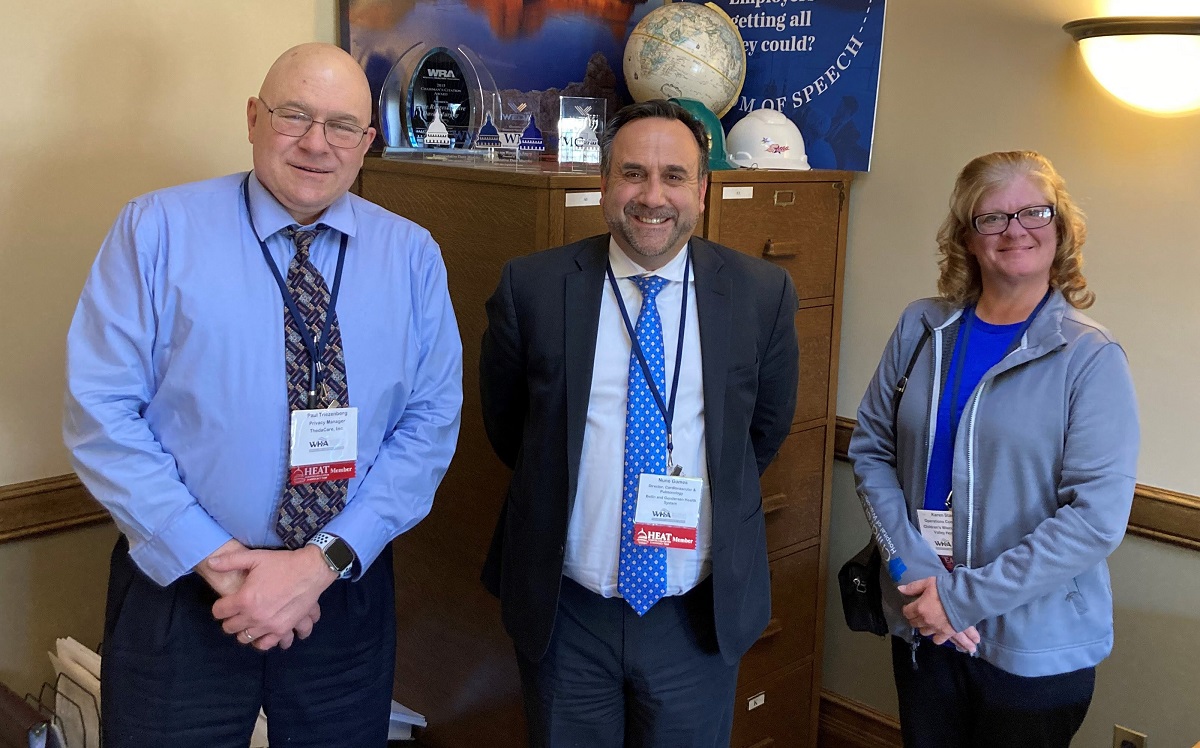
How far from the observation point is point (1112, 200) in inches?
98.2

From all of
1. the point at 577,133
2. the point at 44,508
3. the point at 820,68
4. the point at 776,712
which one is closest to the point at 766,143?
the point at 820,68

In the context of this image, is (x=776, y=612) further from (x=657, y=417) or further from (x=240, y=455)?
(x=240, y=455)

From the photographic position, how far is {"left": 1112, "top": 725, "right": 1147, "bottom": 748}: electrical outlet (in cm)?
256

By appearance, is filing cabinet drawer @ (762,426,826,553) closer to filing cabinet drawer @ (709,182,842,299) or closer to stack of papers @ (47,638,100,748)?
filing cabinet drawer @ (709,182,842,299)

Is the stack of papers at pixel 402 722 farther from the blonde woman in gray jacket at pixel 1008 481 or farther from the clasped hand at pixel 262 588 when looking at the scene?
the blonde woman in gray jacket at pixel 1008 481

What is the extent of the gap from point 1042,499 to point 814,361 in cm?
108

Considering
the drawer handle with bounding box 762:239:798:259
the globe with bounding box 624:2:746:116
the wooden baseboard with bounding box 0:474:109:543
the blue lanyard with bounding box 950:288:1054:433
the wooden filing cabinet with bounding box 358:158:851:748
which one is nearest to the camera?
the blue lanyard with bounding box 950:288:1054:433

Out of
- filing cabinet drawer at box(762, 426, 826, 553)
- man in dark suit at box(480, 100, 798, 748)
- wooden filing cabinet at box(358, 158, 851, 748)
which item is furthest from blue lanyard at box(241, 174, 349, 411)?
filing cabinet drawer at box(762, 426, 826, 553)

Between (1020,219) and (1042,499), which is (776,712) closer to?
(1042,499)

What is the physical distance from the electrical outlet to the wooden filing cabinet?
82 centimetres

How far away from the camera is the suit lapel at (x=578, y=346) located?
1804mm

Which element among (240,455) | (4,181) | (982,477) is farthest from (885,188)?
(4,181)

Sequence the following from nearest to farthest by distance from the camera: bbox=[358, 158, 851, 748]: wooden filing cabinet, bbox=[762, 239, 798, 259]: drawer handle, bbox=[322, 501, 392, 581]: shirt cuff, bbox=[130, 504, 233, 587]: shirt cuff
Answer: bbox=[130, 504, 233, 587]: shirt cuff, bbox=[322, 501, 392, 581]: shirt cuff, bbox=[358, 158, 851, 748]: wooden filing cabinet, bbox=[762, 239, 798, 259]: drawer handle

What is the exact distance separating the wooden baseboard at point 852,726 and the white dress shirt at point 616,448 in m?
1.55
